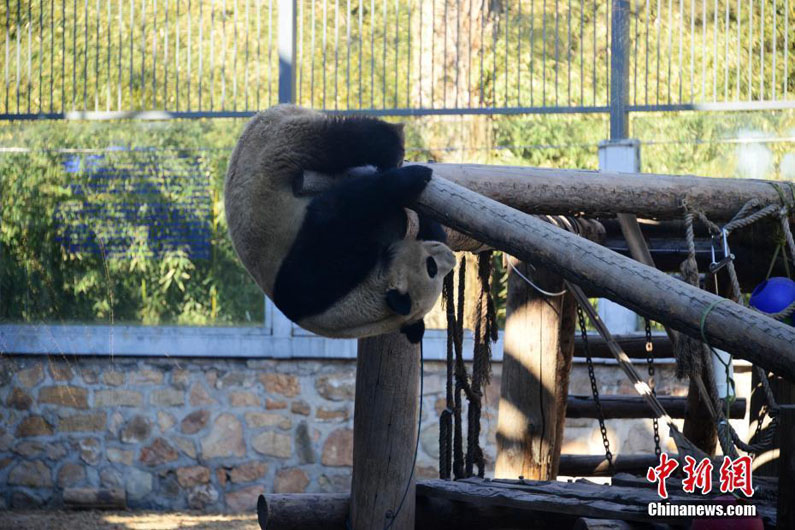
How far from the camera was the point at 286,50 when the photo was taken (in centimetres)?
711

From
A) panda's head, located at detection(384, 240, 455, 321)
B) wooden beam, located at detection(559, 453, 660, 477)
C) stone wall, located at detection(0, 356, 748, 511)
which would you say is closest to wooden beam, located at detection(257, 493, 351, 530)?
panda's head, located at detection(384, 240, 455, 321)

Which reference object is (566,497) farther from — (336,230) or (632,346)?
(632,346)

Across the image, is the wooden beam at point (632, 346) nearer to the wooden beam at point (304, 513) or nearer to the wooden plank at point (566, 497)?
the wooden plank at point (566, 497)

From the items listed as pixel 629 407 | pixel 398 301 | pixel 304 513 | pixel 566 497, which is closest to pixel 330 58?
pixel 629 407

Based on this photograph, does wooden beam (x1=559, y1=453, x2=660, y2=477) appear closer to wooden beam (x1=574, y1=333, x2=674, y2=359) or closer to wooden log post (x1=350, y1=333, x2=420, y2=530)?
wooden beam (x1=574, y1=333, x2=674, y2=359)

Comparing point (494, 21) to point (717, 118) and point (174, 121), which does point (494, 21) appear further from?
point (174, 121)

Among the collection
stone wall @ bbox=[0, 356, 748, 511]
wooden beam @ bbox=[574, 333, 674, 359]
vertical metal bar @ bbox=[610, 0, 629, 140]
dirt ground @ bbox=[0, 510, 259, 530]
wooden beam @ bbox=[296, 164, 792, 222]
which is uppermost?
vertical metal bar @ bbox=[610, 0, 629, 140]

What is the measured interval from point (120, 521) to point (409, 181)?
4.76 metres

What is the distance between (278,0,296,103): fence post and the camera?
23.2ft

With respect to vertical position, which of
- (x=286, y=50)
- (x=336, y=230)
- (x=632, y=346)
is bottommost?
(x=632, y=346)

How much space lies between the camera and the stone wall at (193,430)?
6758 millimetres

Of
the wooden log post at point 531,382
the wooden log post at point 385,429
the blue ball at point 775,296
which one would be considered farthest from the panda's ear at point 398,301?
the wooden log post at point 531,382

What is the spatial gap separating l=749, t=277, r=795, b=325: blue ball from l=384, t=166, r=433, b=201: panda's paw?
158 centimetres

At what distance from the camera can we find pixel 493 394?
675 centimetres
